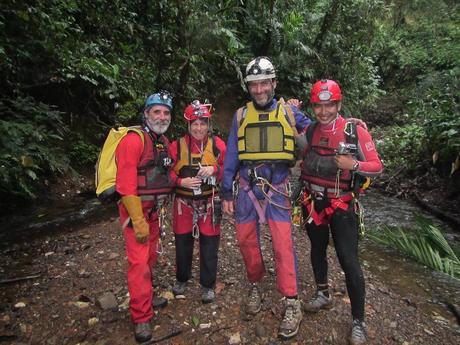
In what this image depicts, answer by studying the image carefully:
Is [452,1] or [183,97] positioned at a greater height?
[452,1]

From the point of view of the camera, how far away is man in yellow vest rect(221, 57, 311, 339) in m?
4.51

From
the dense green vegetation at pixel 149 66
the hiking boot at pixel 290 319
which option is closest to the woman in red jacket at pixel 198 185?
the hiking boot at pixel 290 319

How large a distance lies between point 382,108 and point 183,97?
54.1 ft

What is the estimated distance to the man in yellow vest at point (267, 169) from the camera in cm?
451

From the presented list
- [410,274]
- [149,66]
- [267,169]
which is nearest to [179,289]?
[267,169]

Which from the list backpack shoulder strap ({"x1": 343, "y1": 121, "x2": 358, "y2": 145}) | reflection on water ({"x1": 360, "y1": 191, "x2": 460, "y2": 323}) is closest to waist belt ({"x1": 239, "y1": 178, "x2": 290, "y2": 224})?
backpack shoulder strap ({"x1": 343, "y1": 121, "x2": 358, "y2": 145})

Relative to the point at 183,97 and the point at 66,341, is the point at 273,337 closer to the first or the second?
the point at 66,341

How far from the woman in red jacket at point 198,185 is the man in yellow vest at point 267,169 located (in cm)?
26

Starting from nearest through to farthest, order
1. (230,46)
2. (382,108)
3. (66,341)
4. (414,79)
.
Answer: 1. (66,341)
2. (230,46)
3. (382,108)
4. (414,79)

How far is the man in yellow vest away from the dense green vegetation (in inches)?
160

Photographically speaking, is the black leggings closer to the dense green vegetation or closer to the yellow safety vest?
the yellow safety vest

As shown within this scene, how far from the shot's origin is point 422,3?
88.6ft

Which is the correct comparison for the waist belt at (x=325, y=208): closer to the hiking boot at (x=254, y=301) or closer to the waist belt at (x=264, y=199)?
the waist belt at (x=264, y=199)

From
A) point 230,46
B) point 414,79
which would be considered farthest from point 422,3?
point 230,46
